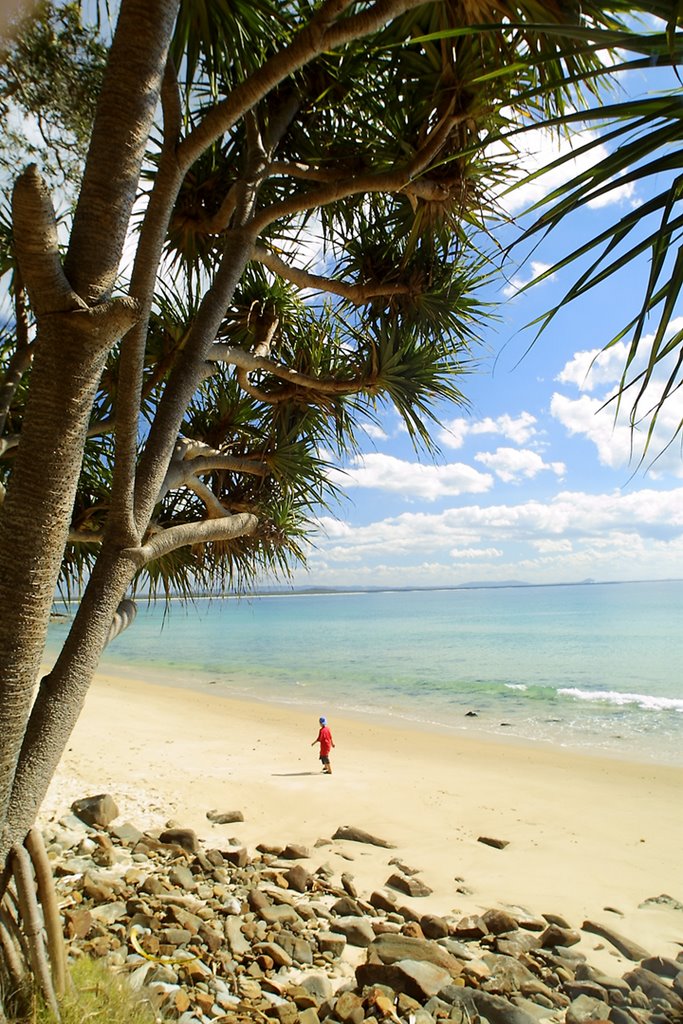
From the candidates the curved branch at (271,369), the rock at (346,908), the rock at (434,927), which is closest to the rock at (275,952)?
the rock at (346,908)

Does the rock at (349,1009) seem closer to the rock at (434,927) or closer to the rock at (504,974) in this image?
the rock at (504,974)

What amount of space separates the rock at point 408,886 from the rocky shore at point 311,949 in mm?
17

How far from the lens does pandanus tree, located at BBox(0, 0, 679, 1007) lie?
1.63m

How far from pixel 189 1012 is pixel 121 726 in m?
10.0

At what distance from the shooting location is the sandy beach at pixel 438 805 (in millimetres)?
4969

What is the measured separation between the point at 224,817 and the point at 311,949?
285 cm

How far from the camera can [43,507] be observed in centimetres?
163

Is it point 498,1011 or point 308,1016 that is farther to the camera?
point 498,1011

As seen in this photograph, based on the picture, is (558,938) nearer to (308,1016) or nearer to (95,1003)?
(308,1016)

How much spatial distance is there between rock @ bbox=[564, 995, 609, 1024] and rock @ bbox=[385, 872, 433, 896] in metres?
1.63

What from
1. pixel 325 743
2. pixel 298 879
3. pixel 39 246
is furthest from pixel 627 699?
pixel 39 246

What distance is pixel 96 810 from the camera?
4.99 m

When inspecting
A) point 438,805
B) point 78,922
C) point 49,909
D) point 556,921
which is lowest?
point 438,805

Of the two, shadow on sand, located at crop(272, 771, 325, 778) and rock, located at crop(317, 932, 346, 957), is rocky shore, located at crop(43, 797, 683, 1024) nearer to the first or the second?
rock, located at crop(317, 932, 346, 957)
